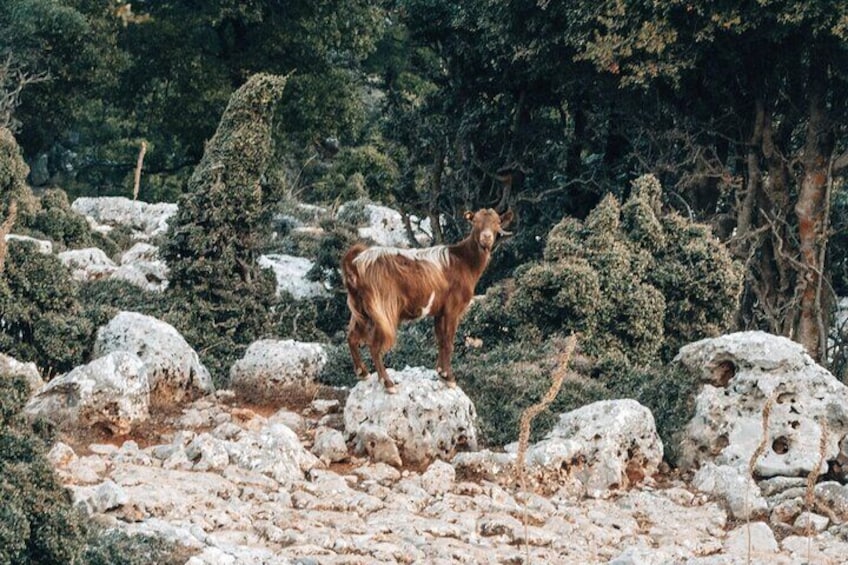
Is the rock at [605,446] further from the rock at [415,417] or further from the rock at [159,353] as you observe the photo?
the rock at [159,353]

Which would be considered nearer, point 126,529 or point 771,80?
point 126,529

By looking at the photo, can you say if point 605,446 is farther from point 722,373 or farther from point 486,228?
point 486,228

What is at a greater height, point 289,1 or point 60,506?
point 289,1

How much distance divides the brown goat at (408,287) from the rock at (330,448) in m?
0.70

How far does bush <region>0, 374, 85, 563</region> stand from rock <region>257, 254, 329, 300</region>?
11676 mm

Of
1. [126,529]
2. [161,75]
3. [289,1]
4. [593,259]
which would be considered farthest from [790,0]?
[161,75]

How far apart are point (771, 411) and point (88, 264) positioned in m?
13.9

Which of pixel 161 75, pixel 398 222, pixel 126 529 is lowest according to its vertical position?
pixel 126 529

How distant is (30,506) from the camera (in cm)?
956

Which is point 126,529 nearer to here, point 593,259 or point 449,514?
Answer: point 449,514

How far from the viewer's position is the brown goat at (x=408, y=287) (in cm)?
1425

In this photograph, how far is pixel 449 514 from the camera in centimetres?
1216

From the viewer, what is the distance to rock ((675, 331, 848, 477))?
14.3 meters

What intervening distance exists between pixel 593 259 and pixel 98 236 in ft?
47.8
